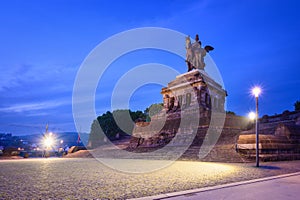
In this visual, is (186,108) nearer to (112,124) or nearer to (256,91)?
(256,91)

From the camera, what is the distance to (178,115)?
96.0 feet

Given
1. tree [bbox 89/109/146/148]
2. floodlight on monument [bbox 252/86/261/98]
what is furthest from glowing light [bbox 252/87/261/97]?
tree [bbox 89/109/146/148]

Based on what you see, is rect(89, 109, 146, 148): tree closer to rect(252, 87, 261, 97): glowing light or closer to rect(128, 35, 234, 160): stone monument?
rect(128, 35, 234, 160): stone monument

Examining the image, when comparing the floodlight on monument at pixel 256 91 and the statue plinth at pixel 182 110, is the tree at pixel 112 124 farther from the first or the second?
the floodlight on monument at pixel 256 91

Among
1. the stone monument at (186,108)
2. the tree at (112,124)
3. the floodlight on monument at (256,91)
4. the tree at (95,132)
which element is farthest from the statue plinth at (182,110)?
the tree at (95,132)

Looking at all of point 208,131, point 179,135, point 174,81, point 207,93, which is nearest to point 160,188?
point 208,131

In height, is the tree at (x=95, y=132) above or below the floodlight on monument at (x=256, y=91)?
below

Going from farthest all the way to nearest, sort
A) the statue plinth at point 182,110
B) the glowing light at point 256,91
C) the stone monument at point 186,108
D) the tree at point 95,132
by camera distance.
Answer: the tree at point 95,132, the statue plinth at point 182,110, the stone monument at point 186,108, the glowing light at point 256,91

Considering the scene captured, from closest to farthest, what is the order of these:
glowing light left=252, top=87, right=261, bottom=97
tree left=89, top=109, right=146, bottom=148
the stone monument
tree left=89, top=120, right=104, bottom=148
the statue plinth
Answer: glowing light left=252, top=87, right=261, bottom=97
the stone monument
the statue plinth
tree left=89, top=109, right=146, bottom=148
tree left=89, top=120, right=104, bottom=148

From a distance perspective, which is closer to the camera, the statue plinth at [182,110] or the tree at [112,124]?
the statue plinth at [182,110]

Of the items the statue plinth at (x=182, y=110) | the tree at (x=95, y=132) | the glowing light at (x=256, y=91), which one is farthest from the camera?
the tree at (x=95, y=132)

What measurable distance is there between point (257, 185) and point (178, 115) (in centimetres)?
2258

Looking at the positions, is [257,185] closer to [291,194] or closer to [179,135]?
[291,194]

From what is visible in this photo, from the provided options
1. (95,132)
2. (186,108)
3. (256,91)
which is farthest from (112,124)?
(256,91)
